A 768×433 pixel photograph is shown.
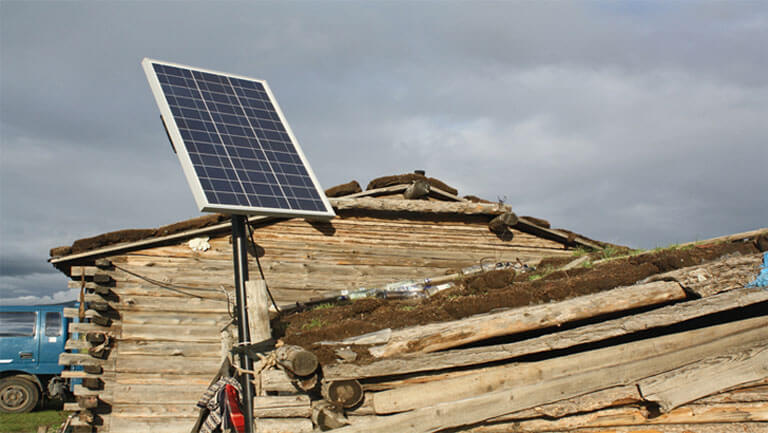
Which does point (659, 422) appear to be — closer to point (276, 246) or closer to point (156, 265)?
point (276, 246)

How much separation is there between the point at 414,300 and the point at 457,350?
2.45 m

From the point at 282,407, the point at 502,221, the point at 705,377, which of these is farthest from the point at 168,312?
the point at 705,377

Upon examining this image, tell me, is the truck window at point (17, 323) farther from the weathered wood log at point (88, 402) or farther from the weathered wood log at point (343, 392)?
the weathered wood log at point (343, 392)

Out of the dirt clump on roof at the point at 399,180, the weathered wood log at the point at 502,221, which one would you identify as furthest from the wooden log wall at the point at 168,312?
the weathered wood log at the point at 502,221

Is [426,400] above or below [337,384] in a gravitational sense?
below

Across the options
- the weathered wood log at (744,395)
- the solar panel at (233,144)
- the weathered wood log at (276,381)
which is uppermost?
the solar panel at (233,144)

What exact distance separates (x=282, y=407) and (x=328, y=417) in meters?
0.60

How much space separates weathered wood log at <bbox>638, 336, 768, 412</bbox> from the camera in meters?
6.28

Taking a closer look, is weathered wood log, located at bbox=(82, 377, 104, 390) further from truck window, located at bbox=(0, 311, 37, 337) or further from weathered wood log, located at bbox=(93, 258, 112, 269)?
truck window, located at bbox=(0, 311, 37, 337)

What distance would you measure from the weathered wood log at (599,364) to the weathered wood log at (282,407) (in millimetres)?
767

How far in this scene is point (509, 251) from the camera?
13906 millimetres

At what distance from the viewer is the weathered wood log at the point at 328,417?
5.89 meters

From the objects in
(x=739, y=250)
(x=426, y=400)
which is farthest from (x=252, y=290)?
(x=739, y=250)

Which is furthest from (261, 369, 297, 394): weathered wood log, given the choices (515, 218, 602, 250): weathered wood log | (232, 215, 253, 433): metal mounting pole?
(515, 218, 602, 250): weathered wood log
